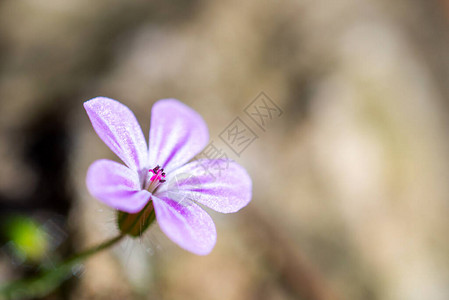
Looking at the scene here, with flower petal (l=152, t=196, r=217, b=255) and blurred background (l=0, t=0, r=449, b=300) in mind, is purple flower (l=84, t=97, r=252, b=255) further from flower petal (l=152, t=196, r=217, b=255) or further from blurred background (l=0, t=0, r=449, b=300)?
blurred background (l=0, t=0, r=449, b=300)

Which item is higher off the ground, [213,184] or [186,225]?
A: [213,184]

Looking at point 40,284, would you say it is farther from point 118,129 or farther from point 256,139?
point 256,139

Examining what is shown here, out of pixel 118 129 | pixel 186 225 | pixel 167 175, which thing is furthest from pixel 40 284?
pixel 186 225

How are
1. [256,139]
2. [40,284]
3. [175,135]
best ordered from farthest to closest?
1. [256,139]
2. [40,284]
3. [175,135]

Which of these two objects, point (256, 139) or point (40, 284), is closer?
point (40, 284)

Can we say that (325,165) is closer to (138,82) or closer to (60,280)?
(138,82)

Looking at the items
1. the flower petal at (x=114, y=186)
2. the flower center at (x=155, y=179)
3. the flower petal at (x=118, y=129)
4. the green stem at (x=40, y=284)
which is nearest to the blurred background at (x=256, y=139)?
the green stem at (x=40, y=284)

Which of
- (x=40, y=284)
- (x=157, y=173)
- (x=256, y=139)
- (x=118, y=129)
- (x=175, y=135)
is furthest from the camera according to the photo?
(x=256, y=139)
